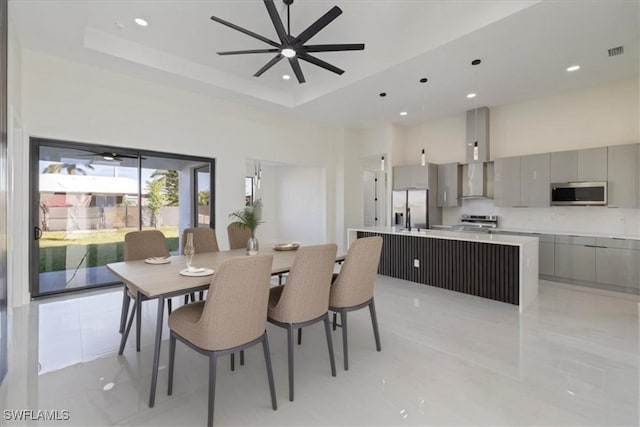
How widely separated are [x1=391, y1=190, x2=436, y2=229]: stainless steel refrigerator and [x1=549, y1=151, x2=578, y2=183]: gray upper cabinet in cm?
205

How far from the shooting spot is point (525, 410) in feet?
5.87

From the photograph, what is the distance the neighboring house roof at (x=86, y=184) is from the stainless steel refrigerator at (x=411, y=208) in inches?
192

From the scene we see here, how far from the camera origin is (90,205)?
427cm

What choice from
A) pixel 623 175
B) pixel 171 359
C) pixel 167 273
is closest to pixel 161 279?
pixel 167 273

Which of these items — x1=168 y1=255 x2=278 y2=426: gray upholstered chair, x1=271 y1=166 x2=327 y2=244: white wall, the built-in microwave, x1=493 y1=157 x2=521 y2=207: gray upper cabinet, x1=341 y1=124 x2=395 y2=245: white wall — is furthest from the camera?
x1=271 y1=166 x2=327 y2=244: white wall

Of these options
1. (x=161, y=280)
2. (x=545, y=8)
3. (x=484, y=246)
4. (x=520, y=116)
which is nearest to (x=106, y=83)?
(x=161, y=280)

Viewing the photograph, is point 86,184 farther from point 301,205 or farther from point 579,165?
point 579,165

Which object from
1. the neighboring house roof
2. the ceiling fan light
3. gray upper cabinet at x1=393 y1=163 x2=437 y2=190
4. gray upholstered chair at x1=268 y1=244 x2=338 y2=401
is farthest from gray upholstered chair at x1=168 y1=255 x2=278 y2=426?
gray upper cabinet at x1=393 y1=163 x2=437 y2=190

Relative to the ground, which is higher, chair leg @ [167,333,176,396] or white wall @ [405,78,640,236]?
white wall @ [405,78,640,236]

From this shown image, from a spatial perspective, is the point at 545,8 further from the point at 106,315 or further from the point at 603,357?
the point at 106,315

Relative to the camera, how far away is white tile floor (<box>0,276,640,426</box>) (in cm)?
176

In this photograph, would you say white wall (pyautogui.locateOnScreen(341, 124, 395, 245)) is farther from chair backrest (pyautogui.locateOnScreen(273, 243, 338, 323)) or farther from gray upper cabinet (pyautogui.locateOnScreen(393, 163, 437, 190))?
chair backrest (pyautogui.locateOnScreen(273, 243, 338, 323))

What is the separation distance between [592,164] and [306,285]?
4976 millimetres

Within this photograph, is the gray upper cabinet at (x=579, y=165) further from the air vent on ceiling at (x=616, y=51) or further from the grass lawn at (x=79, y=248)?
the grass lawn at (x=79, y=248)
